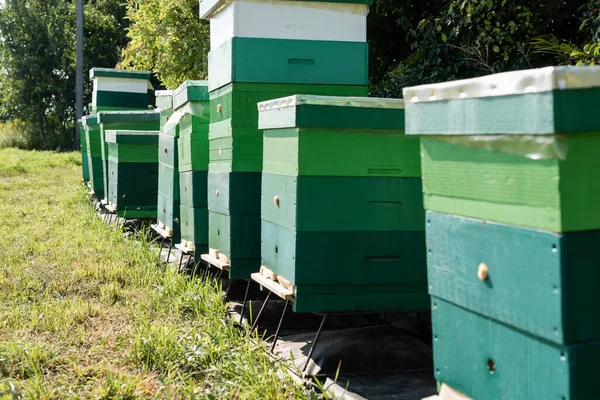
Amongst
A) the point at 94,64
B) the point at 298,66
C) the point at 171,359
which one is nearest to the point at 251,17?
the point at 298,66

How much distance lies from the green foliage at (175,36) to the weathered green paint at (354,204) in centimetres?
703

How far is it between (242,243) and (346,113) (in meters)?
1.19

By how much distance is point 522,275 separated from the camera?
65.6 inches

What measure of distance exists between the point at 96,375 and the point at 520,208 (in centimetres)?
200

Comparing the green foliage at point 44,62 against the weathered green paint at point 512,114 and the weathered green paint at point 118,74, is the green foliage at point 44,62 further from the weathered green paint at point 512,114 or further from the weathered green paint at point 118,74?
the weathered green paint at point 512,114

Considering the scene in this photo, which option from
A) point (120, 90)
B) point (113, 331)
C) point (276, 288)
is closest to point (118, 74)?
point (120, 90)

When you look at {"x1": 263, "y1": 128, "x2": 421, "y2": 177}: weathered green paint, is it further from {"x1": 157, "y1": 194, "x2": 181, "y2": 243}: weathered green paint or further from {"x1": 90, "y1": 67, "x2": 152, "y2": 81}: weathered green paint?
{"x1": 90, "y1": 67, "x2": 152, "y2": 81}: weathered green paint

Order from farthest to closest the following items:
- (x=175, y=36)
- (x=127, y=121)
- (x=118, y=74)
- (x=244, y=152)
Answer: (x=175, y=36) < (x=118, y=74) < (x=127, y=121) < (x=244, y=152)

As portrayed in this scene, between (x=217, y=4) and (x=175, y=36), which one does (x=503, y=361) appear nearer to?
(x=217, y=4)

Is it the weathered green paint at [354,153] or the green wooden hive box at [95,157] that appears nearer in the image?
the weathered green paint at [354,153]

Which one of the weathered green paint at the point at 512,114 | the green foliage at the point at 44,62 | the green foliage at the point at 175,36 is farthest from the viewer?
the green foliage at the point at 44,62

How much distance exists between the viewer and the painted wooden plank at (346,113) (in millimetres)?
2949

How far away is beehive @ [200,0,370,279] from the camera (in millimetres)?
3721

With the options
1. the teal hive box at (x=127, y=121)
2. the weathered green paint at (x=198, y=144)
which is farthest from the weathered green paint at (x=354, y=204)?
the teal hive box at (x=127, y=121)
